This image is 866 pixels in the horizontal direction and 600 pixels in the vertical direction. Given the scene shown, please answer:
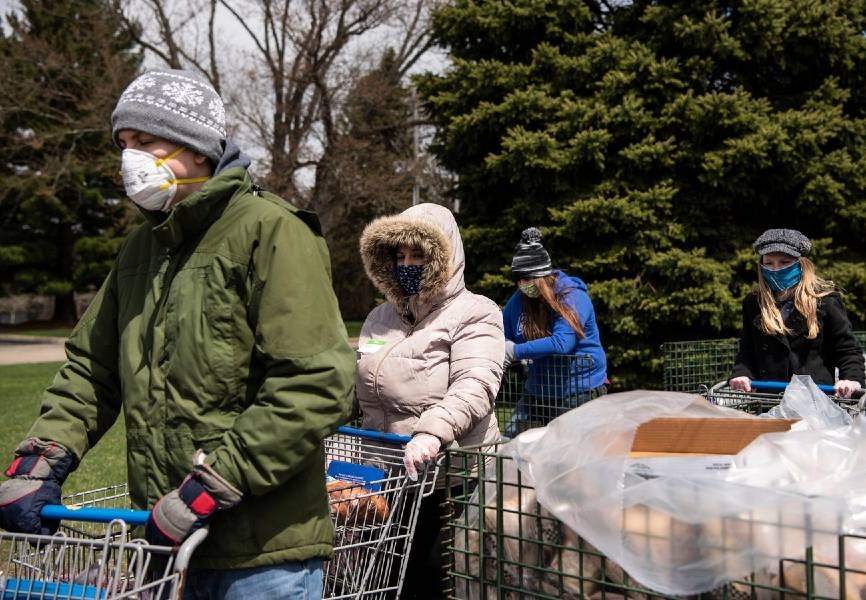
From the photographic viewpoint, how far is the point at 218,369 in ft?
7.06

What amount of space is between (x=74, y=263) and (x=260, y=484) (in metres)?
39.5

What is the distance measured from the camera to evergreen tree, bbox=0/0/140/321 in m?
22.8

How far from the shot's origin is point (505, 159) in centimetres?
1193

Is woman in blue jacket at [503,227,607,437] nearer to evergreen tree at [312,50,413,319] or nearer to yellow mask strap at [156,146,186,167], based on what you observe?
yellow mask strap at [156,146,186,167]

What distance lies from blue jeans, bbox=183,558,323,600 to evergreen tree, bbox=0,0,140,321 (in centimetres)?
1893

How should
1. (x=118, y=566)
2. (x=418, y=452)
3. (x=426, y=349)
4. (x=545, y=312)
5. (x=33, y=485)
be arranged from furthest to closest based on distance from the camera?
(x=545, y=312) → (x=426, y=349) → (x=418, y=452) → (x=33, y=485) → (x=118, y=566)

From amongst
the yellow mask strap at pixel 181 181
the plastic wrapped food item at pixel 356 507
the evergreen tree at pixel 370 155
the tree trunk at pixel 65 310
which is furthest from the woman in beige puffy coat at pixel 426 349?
the tree trunk at pixel 65 310

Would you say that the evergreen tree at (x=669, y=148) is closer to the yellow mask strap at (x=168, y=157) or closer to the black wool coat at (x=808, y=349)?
the black wool coat at (x=808, y=349)

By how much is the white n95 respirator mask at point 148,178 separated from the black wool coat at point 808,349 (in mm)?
3870

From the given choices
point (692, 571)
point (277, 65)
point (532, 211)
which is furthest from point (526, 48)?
point (277, 65)

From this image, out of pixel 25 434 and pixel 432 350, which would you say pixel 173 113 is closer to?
pixel 432 350

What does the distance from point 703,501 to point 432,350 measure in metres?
1.65

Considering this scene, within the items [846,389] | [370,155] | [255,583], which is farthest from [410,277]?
[370,155]

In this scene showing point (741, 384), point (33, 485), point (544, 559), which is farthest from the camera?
point (741, 384)
